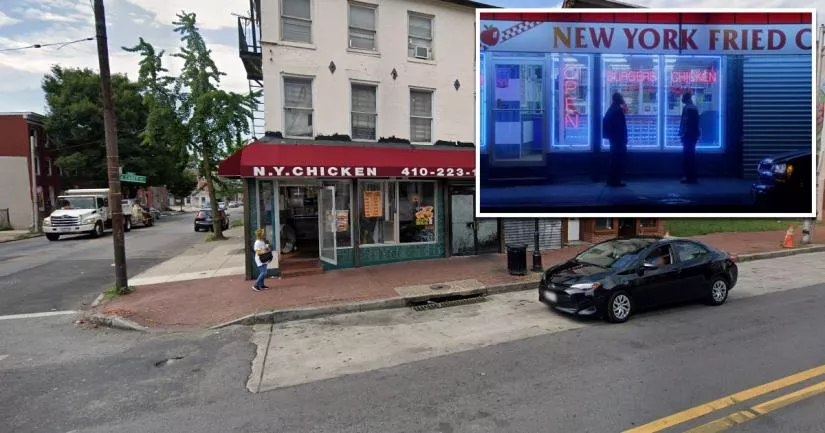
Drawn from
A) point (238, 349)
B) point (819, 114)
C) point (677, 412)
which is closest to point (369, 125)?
point (238, 349)

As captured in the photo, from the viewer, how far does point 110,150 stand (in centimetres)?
934

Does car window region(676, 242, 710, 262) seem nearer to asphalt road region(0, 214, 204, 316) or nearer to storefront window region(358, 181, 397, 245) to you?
storefront window region(358, 181, 397, 245)

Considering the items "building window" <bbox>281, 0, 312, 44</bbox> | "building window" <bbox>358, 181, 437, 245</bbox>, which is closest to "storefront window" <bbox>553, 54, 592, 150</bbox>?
"building window" <bbox>358, 181, 437, 245</bbox>

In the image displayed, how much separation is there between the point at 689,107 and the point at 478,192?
3718mm

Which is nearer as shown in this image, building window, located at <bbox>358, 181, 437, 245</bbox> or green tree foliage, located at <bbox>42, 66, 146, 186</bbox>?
building window, located at <bbox>358, 181, 437, 245</bbox>

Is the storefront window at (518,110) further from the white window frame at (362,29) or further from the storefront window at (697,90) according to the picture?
the white window frame at (362,29)

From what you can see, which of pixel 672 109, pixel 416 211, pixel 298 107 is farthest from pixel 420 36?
pixel 672 109

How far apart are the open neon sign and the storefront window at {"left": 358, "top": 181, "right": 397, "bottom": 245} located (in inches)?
233

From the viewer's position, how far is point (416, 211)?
12477 mm

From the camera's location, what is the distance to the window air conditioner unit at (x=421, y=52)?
12380 mm

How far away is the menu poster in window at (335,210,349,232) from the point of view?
11.4 meters

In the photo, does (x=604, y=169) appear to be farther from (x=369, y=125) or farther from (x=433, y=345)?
(x=369, y=125)

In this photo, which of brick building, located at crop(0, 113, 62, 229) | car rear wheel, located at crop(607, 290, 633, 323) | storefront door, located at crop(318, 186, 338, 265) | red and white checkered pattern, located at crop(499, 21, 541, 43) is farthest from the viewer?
brick building, located at crop(0, 113, 62, 229)

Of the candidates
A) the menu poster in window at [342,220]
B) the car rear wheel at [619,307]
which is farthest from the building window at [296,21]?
the car rear wheel at [619,307]
